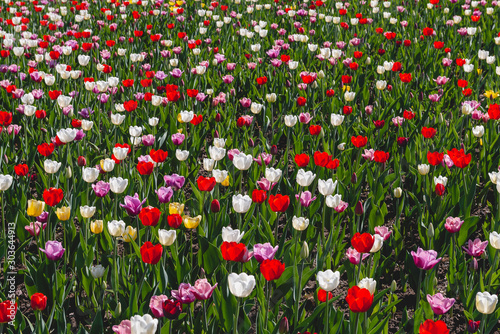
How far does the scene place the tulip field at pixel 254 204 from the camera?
2.09 meters

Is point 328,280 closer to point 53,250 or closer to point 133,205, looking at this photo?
point 133,205

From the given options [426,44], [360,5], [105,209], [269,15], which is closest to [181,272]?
[105,209]

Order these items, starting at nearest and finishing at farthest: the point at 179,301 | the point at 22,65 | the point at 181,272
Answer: the point at 179,301, the point at 181,272, the point at 22,65

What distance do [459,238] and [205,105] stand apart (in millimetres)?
2733

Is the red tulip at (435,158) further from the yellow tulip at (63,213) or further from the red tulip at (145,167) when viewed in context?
the yellow tulip at (63,213)

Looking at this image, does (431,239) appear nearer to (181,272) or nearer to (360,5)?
(181,272)

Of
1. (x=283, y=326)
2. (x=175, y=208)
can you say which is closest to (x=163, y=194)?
(x=175, y=208)

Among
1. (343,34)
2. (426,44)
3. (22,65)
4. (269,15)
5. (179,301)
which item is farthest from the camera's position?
(269,15)

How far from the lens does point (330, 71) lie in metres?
5.68

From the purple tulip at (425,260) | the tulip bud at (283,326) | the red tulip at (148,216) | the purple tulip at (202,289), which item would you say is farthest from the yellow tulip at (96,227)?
the purple tulip at (425,260)

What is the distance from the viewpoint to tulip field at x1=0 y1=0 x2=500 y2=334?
2094 mm

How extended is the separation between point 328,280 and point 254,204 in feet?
3.20

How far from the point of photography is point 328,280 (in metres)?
1.90

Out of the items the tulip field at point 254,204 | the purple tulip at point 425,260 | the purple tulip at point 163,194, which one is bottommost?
the tulip field at point 254,204
